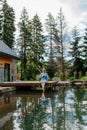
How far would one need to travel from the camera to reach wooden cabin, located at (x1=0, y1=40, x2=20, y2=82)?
25117 mm

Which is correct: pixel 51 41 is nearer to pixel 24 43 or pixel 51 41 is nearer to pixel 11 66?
pixel 24 43

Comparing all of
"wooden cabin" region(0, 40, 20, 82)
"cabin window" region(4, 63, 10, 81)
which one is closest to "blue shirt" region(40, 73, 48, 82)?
"wooden cabin" region(0, 40, 20, 82)

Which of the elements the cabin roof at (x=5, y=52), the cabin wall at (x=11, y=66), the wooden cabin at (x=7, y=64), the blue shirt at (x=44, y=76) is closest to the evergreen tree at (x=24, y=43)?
the cabin wall at (x=11, y=66)

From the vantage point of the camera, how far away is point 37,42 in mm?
47844

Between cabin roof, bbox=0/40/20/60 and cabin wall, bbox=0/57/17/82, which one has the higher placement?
cabin roof, bbox=0/40/20/60

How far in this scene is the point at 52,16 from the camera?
50781 millimetres

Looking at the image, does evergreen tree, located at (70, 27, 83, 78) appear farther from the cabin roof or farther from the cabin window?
the cabin roof

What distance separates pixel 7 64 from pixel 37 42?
2098cm

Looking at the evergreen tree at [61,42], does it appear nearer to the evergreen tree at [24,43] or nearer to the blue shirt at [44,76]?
the evergreen tree at [24,43]

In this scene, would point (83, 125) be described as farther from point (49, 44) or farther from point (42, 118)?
point (49, 44)

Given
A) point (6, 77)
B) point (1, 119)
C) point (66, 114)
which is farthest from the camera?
point (6, 77)

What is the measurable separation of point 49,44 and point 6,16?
8309 mm

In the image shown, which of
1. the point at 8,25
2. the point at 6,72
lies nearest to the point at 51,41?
the point at 8,25

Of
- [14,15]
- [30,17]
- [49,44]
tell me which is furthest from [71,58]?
[14,15]
